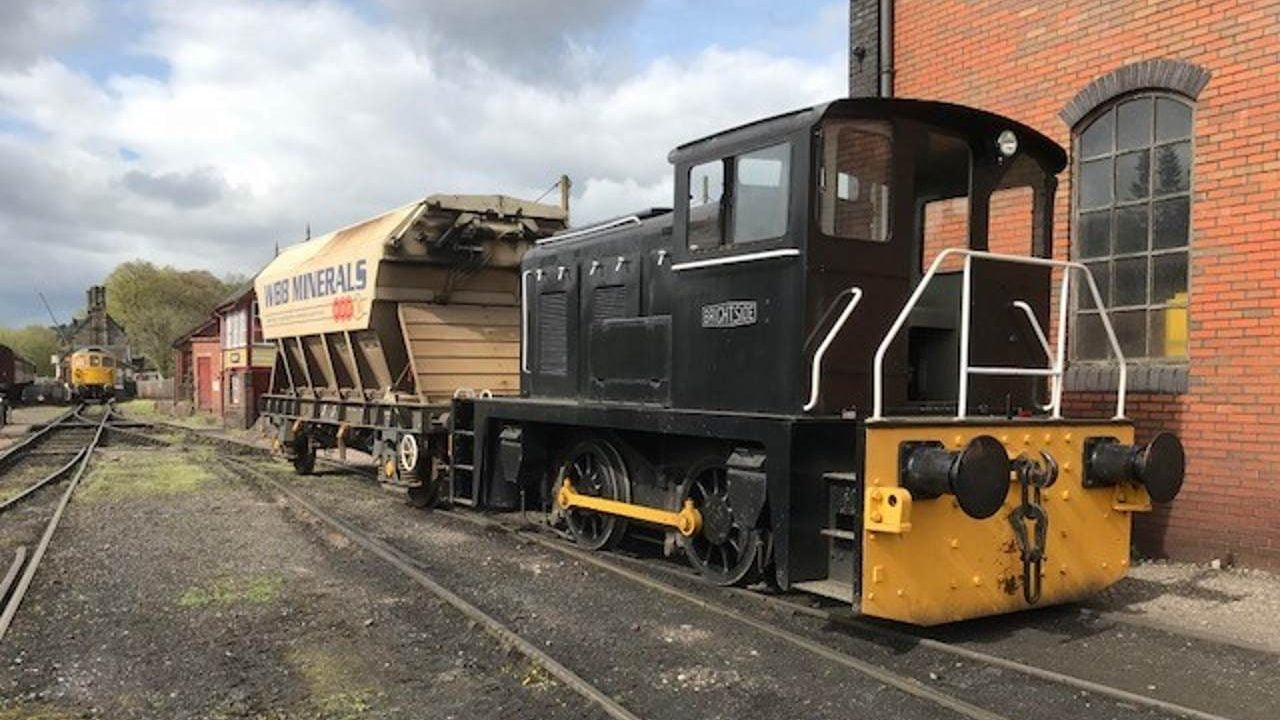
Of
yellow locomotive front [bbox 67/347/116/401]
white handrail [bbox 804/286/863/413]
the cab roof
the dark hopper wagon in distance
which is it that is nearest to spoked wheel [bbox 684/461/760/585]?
white handrail [bbox 804/286/863/413]

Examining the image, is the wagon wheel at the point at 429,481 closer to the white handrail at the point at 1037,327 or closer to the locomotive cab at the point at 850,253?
the locomotive cab at the point at 850,253

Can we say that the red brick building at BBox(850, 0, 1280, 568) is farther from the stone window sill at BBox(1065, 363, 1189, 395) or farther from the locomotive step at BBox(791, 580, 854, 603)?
the locomotive step at BBox(791, 580, 854, 603)

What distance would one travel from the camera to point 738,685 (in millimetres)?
4742

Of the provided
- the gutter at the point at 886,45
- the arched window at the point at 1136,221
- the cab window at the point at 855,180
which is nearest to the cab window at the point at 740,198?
the cab window at the point at 855,180

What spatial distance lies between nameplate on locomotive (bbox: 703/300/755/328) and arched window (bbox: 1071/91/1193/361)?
144 inches

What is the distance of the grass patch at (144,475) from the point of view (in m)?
12.6

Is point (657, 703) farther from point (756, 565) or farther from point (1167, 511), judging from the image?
point (1167, 511)

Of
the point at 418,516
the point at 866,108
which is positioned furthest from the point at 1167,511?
the point at 418,516

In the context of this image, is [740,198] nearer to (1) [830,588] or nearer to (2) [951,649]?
(1) [830,588]

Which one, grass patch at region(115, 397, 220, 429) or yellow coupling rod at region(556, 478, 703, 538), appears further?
grass patch at region(115, 397, 220, 429)

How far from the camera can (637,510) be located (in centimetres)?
714

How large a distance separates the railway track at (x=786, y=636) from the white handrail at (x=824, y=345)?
1287mm

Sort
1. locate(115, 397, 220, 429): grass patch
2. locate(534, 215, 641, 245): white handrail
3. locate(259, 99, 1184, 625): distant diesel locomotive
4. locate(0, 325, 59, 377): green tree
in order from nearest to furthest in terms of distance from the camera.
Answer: locate(259, 99, 1184, 625): distant diesel locomotive, locate(534, 215, 641, 245): white handrail, locate(115, 397, 220, 429): grass patch, locate(0, 325, 59, 377): green tree

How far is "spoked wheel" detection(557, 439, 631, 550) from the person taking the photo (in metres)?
7.63
